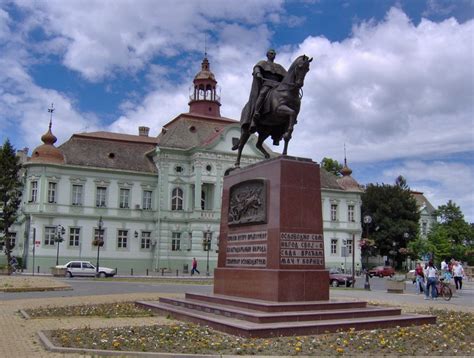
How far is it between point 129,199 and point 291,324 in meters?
45.3

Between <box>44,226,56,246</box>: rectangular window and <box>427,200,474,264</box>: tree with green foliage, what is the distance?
47157 mm

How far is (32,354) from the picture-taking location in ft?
29.3

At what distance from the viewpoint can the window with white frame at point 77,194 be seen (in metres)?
52.3

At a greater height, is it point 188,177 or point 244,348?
point 188,177

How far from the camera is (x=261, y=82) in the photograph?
1595cm

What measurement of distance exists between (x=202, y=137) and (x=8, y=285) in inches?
1347

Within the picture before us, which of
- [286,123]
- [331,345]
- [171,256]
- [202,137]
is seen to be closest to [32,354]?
[331,345]

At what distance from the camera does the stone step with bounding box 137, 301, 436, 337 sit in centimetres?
1053

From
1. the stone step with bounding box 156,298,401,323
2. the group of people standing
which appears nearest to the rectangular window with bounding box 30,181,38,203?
the group of people standing

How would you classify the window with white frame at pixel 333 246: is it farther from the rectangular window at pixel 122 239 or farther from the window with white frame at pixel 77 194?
the window with white frame at pixel 77 194

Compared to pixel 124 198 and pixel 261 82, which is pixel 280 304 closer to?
pixel 261 82

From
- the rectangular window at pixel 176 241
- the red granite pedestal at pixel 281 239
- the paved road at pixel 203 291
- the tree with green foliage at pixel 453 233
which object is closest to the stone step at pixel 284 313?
the red granite pedestal at pixel 281 239

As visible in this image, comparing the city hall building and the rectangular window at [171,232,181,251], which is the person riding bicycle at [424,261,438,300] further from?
the rectangular window at [171,232,181,251]

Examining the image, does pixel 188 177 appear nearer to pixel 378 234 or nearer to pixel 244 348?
pixel 378 234
